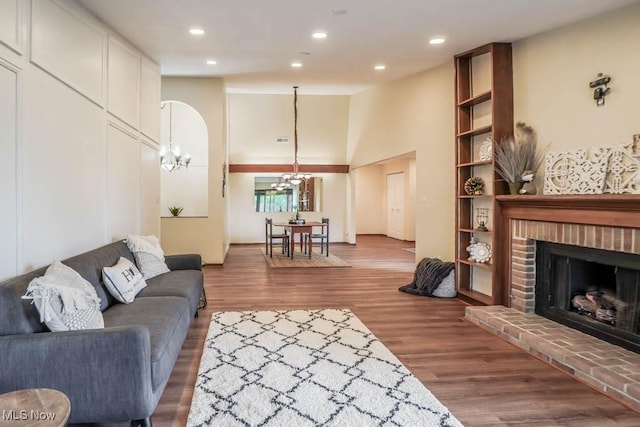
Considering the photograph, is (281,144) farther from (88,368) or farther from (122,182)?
(88,368)

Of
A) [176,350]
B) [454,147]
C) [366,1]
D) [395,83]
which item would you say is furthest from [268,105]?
[176,350]

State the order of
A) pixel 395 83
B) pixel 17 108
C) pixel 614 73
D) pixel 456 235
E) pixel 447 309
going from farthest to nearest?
pixel 395 83, pixel 456 235, pixel 447 309, pixel 614 73, pixel 17 108

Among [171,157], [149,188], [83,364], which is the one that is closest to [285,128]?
[171,157]

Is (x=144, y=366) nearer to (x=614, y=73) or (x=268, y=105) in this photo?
(x=614, y=73)

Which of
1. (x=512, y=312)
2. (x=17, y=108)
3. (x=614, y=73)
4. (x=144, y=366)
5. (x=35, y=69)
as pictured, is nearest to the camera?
(x=144, y=366)

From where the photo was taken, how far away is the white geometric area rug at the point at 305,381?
2225 millimetres

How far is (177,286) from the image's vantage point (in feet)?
11.5

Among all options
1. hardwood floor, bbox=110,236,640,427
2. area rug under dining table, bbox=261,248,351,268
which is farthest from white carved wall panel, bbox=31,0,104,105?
area rug under dining table, bbox=261,248,351,268

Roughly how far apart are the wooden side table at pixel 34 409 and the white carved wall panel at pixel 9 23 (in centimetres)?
204

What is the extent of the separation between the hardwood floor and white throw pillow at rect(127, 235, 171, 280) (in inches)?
26.0

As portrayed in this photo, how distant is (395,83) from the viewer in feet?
22.9

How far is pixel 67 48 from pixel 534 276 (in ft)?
15.2

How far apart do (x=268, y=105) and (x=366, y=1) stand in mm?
7085

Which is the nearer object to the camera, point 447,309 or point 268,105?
point 447,309
